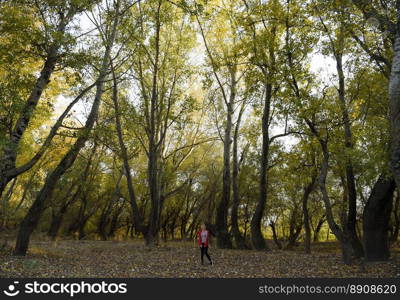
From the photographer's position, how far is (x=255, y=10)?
51.8ft

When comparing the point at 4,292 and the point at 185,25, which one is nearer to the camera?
the point at 4,292

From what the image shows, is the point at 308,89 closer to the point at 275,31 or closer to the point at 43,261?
the point at 275,31

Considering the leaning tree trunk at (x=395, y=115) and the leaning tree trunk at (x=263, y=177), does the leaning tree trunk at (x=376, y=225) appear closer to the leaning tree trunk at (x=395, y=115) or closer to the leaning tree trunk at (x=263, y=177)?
the leaning tree trunk at (x=395, y=115)

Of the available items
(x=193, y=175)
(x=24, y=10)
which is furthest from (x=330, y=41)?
(x=193, y=175)

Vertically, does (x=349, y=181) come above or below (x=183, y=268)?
above

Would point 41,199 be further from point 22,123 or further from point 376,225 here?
point 376,225

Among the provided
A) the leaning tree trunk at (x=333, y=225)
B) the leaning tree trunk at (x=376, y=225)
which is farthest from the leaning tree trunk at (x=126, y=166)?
the leaning tree trunk at (x=376, y=225)

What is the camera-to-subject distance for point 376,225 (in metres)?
14.5

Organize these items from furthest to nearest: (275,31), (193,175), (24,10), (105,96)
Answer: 1. (193,175)
2. (105,96)
3. (275,31)
4. (24,10)

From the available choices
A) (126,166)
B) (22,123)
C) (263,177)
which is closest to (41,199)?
(22,123)

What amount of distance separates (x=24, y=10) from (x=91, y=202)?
108 feet

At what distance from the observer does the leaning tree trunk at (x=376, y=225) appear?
14273 millimetres

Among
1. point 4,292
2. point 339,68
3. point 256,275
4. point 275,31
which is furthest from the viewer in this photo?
point 275,31

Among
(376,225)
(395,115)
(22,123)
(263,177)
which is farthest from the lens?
(263,177)
